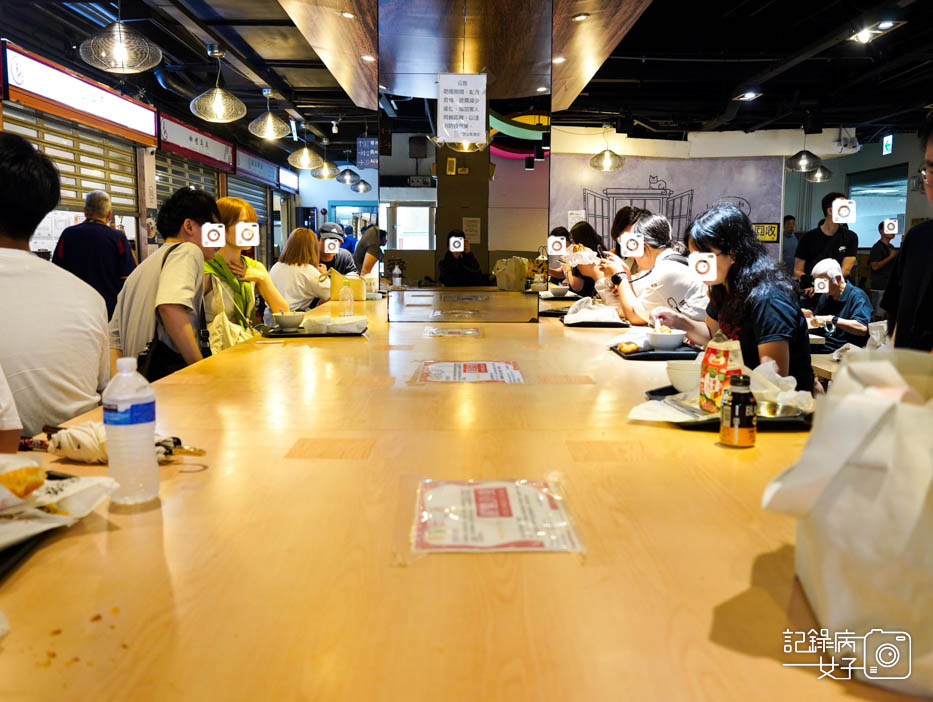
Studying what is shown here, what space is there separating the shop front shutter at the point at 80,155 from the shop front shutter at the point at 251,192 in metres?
3.74

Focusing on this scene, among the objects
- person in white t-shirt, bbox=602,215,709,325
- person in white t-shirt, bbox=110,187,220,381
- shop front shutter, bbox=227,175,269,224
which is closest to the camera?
person in white t-shirt, bbox=110,187,220,381

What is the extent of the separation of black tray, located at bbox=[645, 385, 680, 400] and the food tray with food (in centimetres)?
64

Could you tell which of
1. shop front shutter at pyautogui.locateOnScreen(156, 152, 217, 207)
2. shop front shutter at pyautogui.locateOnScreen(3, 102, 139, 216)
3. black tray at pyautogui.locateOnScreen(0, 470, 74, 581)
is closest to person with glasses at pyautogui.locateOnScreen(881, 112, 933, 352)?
black tray at pyautogui.locateOnScreen(0, 470, 74, 581)

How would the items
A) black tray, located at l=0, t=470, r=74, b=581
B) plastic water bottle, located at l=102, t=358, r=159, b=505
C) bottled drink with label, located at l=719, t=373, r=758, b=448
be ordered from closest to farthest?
black tray, located at l=0, t=470, r=74, b=581 < plastic water bottle, located at l=102, t=358, r=159, b=505 < bottled drink with label, located at l=719, t=373, r=758, b=448

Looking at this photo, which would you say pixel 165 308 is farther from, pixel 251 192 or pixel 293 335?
pixel 251 192

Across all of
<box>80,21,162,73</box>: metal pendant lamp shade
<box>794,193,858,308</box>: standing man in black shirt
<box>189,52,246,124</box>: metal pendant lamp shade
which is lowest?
<box>794,193,858,308</box>: standing man in black shirt

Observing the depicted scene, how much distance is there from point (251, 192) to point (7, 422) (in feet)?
39.7

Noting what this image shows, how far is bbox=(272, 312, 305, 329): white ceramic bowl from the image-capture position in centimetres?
328

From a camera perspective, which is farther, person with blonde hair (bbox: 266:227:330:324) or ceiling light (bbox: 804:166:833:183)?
ceiling light (bbox: 804:166:833:183)

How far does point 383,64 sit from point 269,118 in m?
2.52

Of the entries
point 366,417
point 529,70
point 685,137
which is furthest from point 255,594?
point 685,137

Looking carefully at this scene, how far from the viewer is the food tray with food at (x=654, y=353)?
2629mm

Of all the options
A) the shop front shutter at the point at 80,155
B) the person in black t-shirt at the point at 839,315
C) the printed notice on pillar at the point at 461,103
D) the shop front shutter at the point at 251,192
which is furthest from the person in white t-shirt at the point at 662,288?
the shop front shutter at the point at 251,192

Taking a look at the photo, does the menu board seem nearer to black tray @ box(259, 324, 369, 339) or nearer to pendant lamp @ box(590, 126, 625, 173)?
pendant lamp @ box(590, 126, 625, 173)
